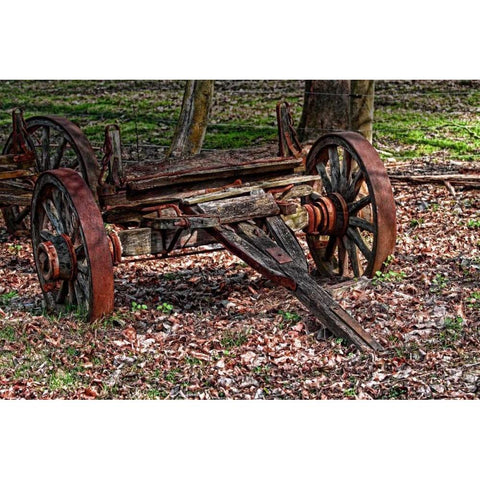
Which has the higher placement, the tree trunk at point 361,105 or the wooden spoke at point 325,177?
the tree trunk at point 361,105

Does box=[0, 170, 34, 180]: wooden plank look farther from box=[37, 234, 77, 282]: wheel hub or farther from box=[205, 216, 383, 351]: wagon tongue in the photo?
box=[205, 216, 383, 351]: wagon tongue

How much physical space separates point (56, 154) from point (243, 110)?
18.5 ft

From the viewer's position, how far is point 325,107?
10.1 m

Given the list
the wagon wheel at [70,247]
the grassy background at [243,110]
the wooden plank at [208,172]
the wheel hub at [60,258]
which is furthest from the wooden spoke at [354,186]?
the grassy background at [243,110]

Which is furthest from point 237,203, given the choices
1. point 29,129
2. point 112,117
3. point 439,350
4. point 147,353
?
point 112,117

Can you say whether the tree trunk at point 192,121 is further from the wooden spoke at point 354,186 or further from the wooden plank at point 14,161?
the wooden spoke at point 354,186

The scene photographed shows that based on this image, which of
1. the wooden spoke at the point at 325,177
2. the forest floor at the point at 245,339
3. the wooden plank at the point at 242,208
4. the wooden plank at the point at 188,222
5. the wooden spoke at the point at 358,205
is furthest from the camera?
the wooden spoke at the point at 325,177

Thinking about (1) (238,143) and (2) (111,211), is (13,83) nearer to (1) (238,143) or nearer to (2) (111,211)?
(1) (238,143)

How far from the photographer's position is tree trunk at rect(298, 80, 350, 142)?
32.8ft

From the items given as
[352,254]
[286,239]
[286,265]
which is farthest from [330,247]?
[286,265]

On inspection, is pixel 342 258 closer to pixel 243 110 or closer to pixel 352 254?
pixel 352 254

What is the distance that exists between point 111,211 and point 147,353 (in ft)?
4.46

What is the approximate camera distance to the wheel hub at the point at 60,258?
22.3 ft

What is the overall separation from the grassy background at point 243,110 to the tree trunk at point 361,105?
1.38 m
